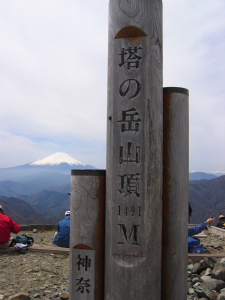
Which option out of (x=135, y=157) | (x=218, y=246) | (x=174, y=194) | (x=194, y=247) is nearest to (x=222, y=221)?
(x=218, y=246)

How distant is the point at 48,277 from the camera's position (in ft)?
17.1

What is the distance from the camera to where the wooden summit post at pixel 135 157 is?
9.45 ft

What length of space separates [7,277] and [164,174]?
364 centimetres

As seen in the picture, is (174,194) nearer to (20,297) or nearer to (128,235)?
(128,235)

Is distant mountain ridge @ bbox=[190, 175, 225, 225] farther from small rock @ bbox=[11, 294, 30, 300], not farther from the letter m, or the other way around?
the letter m

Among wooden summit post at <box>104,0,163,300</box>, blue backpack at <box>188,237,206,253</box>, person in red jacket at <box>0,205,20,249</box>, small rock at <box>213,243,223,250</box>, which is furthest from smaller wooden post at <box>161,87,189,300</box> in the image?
small rock at <box>213,243,223,250</box>

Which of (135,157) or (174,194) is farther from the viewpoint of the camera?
(174,194)

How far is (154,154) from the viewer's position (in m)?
2.96

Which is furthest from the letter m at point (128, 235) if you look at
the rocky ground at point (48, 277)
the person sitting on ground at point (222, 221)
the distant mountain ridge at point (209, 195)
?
the distant mountain ridge at point (209, 195)

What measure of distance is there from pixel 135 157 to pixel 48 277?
134 inches

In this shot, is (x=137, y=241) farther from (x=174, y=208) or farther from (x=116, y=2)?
(x=116, y=2)

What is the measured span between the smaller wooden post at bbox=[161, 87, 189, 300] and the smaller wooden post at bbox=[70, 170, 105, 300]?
66cm

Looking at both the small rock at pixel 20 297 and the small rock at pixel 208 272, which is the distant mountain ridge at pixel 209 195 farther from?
the small rock at pixel 20 297

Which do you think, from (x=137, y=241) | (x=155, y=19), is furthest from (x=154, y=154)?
(x=155, y=19)
